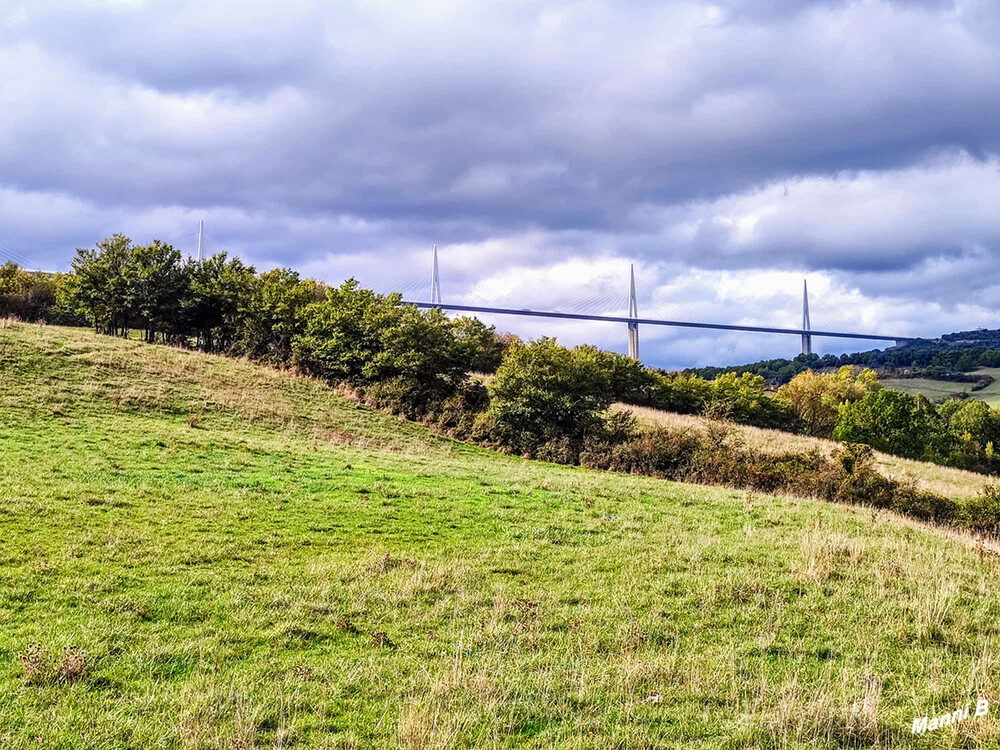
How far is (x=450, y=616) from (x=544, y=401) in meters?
24.7

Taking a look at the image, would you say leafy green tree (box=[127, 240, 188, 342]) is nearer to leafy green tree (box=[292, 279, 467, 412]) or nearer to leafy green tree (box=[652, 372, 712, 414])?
leafy green tree (box=[292, 279, 467, 412])

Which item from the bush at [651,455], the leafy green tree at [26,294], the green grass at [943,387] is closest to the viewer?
the bush at [651,455]

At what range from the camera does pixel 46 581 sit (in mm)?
8242

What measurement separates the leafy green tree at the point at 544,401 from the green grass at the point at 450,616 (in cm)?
1538

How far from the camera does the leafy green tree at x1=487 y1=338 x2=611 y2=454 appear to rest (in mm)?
32625

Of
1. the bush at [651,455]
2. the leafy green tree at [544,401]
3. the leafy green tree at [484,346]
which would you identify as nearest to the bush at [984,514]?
the bush at [651,455]

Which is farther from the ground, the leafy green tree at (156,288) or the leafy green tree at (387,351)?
the leafy green tree at (156,288)

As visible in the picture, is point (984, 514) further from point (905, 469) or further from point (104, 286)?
point (104, 286)

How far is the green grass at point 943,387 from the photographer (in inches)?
4186

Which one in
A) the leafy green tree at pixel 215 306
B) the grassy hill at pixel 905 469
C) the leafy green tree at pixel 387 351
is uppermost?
the leafy green tree at pixel 215 306

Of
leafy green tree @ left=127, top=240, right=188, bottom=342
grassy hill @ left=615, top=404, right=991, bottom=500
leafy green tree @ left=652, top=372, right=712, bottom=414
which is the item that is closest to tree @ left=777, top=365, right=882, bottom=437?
leafy green tree @ left=652, top=372, right=712, bottom=414

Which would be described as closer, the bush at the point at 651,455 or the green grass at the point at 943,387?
the bush at the point at 651,455

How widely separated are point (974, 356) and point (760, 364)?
4409 centimetres

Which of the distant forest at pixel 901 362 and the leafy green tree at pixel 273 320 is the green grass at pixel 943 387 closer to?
the distant forest at pixel 901 362
